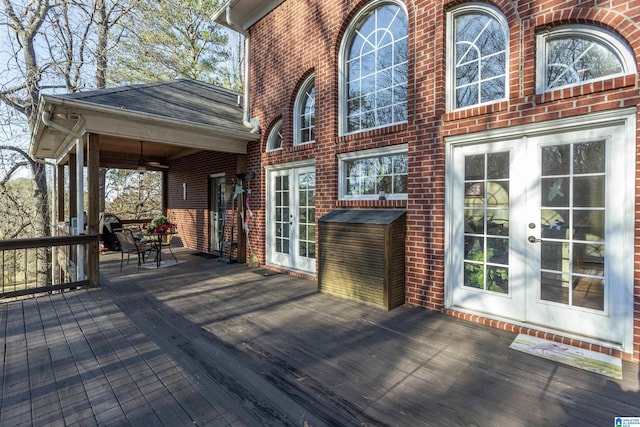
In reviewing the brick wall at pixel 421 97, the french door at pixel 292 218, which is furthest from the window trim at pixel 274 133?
the french door at pixel 292 218

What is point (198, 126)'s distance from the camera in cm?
531

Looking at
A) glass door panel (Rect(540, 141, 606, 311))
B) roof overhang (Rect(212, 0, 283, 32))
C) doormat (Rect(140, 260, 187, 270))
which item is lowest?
doormat (Rect(140, 260, 187, 270))

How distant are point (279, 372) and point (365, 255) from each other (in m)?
1.87

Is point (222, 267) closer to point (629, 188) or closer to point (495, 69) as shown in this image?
point (495, 69)

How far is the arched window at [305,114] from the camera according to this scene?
5363 millimetres

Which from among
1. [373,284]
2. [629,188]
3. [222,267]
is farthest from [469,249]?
[222,267]

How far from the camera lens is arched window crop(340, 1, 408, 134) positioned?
13.3 ft

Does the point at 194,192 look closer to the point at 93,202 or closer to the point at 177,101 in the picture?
the point at 177,101

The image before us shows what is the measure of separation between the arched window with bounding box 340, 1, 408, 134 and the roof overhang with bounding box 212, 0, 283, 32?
2.25 meters

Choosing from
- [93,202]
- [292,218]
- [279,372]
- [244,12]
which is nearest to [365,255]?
[279,372]

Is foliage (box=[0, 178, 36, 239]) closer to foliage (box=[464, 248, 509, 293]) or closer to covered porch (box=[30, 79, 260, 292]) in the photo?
covered porch (box=[30, 79, 260, 292])

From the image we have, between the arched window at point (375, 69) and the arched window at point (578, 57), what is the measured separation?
4.92ft

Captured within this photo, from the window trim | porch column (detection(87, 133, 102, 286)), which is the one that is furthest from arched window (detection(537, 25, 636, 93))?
porch column (detection(87, 133, 102, 286))

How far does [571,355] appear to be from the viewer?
254 centimetres
